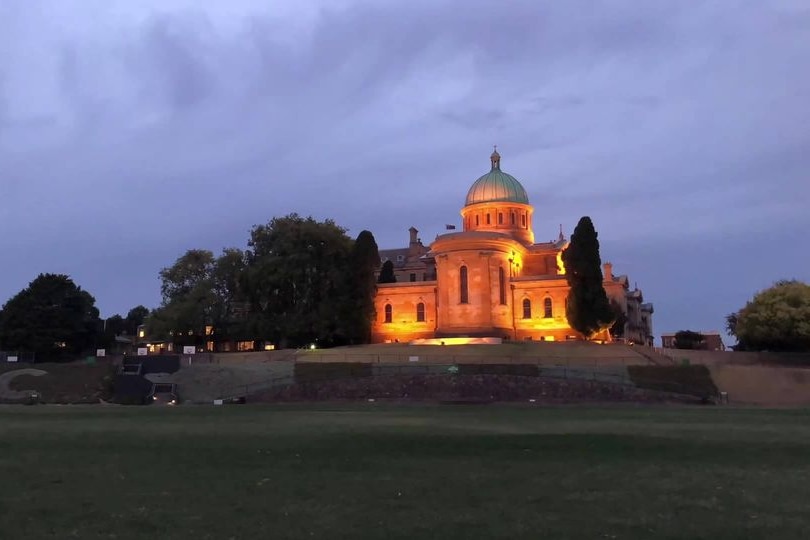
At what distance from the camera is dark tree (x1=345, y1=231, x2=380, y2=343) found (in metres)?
78.3

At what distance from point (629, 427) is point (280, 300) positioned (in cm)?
6078

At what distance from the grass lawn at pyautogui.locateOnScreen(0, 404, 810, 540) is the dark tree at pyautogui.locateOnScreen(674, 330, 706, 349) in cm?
8122

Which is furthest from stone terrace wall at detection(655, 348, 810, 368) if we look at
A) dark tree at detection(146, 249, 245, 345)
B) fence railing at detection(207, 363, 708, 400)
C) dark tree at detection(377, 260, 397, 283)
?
dark tree at detection(146, 249, 245, 345)

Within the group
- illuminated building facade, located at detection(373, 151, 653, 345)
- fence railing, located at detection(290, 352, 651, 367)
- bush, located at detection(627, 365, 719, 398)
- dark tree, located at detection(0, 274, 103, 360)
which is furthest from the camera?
dark tree, located at detection(0, 274, 103, 360)

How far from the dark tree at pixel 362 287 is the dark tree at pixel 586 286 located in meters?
20.8

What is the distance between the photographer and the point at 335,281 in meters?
80.2

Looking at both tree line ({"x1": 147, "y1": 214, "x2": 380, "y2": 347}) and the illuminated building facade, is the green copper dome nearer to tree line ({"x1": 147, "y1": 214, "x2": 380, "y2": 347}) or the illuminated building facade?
the illuminated building facade

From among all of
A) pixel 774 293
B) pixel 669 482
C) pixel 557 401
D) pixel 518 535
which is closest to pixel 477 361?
pixel 557 401

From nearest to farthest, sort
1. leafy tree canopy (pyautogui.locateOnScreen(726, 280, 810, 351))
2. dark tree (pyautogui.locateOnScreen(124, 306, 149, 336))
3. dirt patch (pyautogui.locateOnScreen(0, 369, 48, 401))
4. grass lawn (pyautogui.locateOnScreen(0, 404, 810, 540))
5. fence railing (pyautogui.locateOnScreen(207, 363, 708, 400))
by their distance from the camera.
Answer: grass lawn (pyautogui.locateOnScreen(0, 404, 810, 540))
dirt patch (pyautogui.locateOnScreen(0, 369, 48, 401))
fence railing (pyautogui.locateOnScreen(207, 363, 708, 400))
leafy tree canopy (pyautogui.locateOnScreen(726, 280, 810, 351))
dark tree (pyautogui.locateOnScreen(124, 306, 149, 336))

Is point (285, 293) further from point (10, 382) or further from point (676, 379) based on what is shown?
point (676, 379)

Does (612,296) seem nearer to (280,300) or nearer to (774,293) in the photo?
(774,293)

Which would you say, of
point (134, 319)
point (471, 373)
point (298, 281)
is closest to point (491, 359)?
point (471, 373)

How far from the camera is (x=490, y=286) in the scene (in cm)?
7912

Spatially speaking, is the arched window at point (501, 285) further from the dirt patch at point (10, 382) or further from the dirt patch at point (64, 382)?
the dirt patch at point (10, 382)
